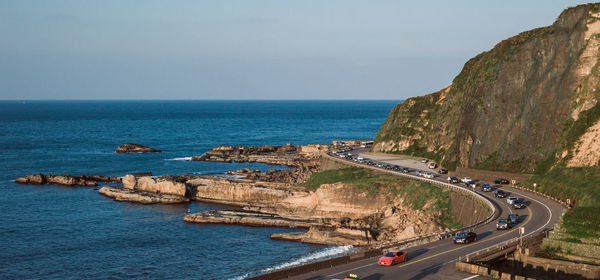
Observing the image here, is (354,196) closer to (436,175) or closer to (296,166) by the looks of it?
(436,175)

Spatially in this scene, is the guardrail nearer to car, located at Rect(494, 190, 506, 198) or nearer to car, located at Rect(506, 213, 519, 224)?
car, located at Rect(506, 213, 519, 224)

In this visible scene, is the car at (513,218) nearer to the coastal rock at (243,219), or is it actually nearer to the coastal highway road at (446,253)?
the coastal highway road at (446,253)

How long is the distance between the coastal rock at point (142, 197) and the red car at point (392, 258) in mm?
57517

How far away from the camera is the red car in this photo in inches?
1752

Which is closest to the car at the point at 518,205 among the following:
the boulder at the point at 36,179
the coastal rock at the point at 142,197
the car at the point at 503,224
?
the car at the point at 503,224

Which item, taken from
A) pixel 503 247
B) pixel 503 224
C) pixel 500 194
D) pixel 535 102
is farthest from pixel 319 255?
pixel 535 102

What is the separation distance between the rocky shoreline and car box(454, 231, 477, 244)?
14.0 meters

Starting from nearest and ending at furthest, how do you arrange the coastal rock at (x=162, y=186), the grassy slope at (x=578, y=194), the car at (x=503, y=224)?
the grassy slope at (x=578, y=194), the car at (x=503, y=224), the coastal rock at (x=162, y=186)

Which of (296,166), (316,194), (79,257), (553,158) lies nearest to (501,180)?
(553,158)

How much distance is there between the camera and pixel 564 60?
84.6m

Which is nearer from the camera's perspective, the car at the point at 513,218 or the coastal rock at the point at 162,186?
the car at the point at 513,218

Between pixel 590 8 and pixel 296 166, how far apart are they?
246ft

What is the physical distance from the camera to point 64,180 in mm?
115062

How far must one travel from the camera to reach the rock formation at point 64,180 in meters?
114
